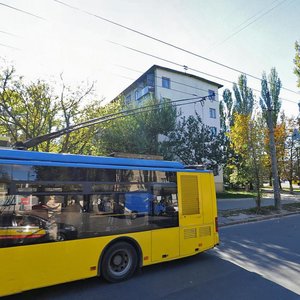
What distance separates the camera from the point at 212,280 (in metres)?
5.68

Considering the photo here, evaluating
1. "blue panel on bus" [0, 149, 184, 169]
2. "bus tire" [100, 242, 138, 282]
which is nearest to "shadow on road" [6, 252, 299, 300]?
"bus tire" [100, 242, 138, 282]

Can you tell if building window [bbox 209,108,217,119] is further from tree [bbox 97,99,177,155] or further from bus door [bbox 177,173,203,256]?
bus door [bbox 177,173,203,256]

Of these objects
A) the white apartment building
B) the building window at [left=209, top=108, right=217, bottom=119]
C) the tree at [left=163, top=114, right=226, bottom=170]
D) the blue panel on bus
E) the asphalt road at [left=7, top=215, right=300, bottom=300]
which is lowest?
the asphalt road at [left=7, top=215, right=300, bottom=300]

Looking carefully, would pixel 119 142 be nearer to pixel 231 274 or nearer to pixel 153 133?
pixel 153 133

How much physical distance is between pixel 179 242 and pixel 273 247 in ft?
11.5

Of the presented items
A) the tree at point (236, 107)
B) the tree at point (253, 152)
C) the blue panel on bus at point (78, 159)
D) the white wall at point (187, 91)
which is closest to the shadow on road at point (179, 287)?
the blue panel on bus at point (78, 159)

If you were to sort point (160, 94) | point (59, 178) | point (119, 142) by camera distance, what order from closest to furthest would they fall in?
point (59, 178)
point (119, 142)
point (160, 94)

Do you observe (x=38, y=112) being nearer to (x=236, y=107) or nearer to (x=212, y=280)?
(x=212, y=280)

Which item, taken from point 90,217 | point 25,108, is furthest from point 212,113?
point 90,217

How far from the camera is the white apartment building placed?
3112cm

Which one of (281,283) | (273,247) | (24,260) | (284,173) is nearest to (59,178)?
(24,260)

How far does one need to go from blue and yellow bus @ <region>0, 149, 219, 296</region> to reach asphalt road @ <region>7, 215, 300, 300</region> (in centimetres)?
32

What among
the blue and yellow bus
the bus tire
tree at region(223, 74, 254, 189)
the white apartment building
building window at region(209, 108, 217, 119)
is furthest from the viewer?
building window at region(209, 108, 217, 119)

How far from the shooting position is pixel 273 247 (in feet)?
27.9
